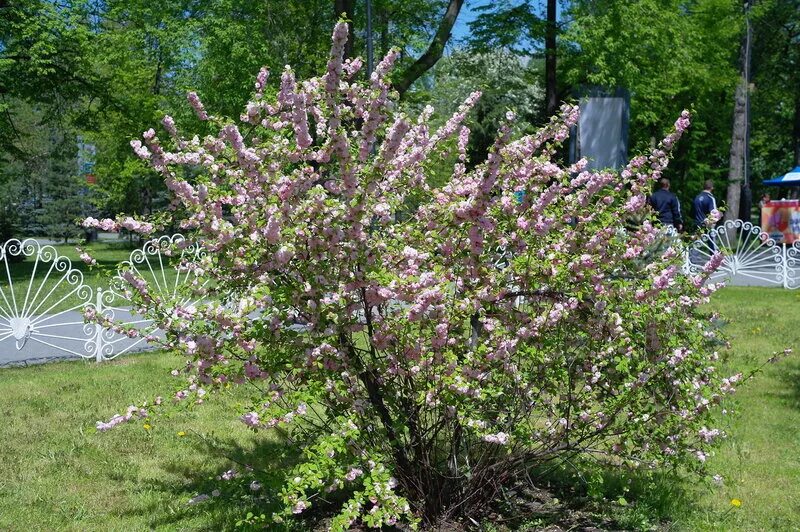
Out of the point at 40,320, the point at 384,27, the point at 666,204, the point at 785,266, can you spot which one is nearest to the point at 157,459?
the point at 40,320

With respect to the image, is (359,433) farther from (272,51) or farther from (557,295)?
(272,51)

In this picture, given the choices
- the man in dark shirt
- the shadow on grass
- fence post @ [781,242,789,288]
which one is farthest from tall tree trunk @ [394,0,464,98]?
the shadow on grass

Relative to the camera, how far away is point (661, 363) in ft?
13.5

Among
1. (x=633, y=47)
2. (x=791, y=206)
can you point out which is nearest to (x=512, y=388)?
(x=633, y=47)

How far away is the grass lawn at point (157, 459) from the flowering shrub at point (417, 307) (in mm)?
504

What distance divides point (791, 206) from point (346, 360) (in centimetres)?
2381

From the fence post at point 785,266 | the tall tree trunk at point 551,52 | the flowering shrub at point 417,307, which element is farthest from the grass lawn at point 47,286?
the fence post at point 785,266

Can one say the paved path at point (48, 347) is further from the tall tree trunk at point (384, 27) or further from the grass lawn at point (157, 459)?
the tall tree trunk at point (384, 27)

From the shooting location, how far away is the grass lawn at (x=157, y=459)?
458cm

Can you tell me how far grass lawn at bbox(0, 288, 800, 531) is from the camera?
458 centimetres

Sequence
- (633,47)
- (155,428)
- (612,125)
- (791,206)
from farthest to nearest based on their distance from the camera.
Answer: (791,206) → (633,47) → (612,125) → (155,428)

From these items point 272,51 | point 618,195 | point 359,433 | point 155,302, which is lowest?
point 359,433

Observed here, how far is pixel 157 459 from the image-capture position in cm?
563

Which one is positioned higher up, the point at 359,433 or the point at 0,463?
the point at 359,433
